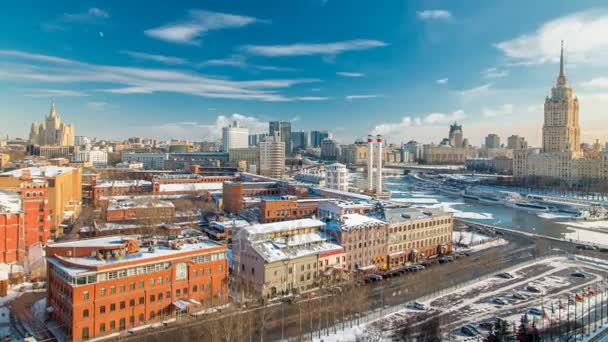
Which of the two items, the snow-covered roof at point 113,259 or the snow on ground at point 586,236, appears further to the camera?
the snow on ground at point 586,236


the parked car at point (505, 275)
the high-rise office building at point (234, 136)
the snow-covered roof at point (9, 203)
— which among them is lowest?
the parked car at point (505, 275)

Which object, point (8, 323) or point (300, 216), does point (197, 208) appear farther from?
point (8, 323)

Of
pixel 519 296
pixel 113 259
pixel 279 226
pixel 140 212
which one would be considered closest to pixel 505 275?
pixel 519 296

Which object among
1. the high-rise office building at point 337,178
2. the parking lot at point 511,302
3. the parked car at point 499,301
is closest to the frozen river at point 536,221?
the high-rise office building at point 337,178

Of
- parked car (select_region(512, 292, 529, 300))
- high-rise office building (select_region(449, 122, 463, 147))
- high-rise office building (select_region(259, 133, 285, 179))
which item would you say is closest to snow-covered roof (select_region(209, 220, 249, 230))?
parked car (select_region(512, 292, 529, 300))

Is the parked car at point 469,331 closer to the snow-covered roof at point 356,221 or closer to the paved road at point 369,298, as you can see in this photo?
the paved road at point 369,298
